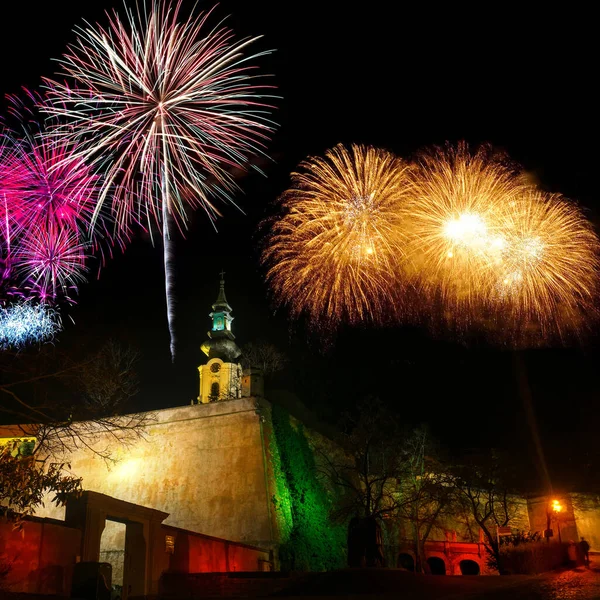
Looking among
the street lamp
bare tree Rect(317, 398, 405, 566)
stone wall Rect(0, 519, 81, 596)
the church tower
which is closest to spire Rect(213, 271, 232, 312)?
the church tower

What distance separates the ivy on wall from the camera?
21031mm

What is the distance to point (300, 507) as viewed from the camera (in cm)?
2245

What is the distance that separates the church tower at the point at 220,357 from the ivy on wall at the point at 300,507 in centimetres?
1573

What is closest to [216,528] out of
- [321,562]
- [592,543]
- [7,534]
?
[321,562]

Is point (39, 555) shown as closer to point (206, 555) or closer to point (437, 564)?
point (206, 555)

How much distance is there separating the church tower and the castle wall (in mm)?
14755

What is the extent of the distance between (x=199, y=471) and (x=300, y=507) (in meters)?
4.24

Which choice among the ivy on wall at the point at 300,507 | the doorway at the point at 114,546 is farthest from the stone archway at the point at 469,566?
the doorway at the point at 114,546

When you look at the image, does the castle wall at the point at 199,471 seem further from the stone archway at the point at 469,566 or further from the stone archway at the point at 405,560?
the stone archway at the point at 469,566

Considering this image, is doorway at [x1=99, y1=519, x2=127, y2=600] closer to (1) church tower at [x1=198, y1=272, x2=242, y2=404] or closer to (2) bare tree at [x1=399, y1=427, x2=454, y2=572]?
(2) bare tree at [x1=399, y1=427, x2=454, y2=572]

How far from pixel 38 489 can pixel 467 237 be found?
10.4 m

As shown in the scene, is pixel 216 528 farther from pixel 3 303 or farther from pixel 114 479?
pixel 3 303

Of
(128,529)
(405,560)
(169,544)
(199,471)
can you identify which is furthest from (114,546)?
(405,560)

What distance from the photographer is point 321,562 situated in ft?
71.6
